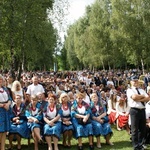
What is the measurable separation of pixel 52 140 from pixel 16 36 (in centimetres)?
784

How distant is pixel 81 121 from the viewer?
782 cm

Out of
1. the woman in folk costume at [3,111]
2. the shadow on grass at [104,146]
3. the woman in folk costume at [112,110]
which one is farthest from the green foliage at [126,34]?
the woman in folk costume at [3,111]

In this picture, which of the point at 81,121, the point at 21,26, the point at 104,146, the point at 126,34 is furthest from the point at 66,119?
the point at 126,34

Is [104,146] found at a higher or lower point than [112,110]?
lower

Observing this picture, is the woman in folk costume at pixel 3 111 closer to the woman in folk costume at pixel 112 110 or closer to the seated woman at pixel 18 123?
the seated woman at pixel 18 123

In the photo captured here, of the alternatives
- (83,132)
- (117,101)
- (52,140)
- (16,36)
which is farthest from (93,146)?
(16,36)

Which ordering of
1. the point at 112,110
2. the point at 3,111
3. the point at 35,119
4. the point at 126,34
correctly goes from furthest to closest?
1. the point at 126,34
2. the point at 112,110
3. the point at 35,119
4. the point at 3,111

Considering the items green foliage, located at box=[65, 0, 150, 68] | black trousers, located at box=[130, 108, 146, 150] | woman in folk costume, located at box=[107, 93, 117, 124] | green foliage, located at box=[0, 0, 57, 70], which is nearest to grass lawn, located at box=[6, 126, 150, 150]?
black trousers, located at box=[130, 108, 146, 150]

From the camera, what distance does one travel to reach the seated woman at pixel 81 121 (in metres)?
7.59

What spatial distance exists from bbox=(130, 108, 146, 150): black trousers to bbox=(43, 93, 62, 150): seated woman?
181 centimetres

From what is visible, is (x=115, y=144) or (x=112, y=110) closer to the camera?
(x=115, y=144)

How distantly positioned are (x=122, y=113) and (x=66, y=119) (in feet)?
9.10

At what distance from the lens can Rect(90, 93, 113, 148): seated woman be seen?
25.6ft

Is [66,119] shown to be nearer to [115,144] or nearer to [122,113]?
[115,144]
